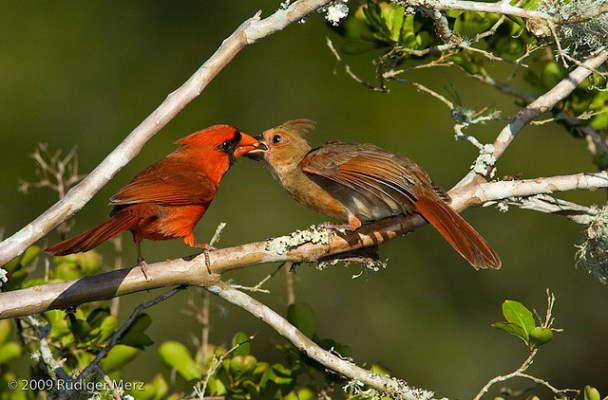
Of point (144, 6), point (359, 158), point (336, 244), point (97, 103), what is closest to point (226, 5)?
point (144, 6)

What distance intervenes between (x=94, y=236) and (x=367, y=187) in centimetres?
128

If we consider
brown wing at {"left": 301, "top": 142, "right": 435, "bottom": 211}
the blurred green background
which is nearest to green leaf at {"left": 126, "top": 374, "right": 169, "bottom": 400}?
brown wing at {"left": 301, "top": 142, "right": 435, "bottom": 211}

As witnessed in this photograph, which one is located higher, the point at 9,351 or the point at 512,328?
the point at 9,351

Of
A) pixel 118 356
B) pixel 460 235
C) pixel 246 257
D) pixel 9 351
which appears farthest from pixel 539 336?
pixel 9 351

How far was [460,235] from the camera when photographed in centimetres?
421

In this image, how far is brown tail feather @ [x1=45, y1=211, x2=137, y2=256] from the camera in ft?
12.8

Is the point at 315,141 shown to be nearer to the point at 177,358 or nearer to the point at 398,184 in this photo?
the point at 398,184

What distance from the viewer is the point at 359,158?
4.75 metres

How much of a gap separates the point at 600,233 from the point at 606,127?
0.87m

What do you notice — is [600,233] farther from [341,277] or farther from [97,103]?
[97,103]

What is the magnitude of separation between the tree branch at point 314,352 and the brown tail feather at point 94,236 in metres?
0.57

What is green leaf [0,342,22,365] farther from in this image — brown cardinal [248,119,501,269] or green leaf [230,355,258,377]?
brown cardinal [248,119,501,269]

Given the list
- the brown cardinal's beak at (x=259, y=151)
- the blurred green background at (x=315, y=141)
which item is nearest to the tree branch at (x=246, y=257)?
the brown cardinal's beak at (x=259, y=151)

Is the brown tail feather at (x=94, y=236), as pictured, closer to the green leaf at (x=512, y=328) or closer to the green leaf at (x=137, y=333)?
the green leaf at (x=137, y=333)
